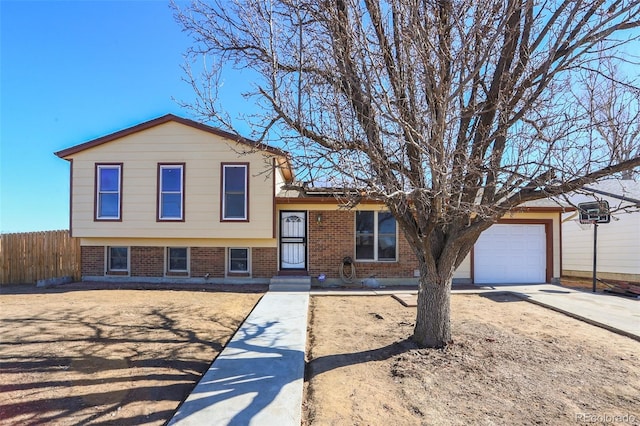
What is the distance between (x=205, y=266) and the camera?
13.2 m

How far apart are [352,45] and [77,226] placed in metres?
11.2

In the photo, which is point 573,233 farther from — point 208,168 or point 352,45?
point 352,45

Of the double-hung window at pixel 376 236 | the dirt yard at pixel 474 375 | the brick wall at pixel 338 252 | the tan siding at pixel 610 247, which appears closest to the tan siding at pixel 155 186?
the brick wall at pixel 338 252

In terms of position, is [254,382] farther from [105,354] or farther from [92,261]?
[92,261]

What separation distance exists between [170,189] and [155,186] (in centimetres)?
45

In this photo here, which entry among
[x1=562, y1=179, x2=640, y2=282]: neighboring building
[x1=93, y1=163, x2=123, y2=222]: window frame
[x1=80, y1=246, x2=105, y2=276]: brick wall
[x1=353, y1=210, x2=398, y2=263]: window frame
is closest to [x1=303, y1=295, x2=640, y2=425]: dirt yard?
[x1=353, y1=210, x2=398, y2=263]: window frame

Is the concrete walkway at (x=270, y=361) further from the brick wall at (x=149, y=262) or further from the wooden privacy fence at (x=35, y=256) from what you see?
the wooden privacy fence at (x=35, y=256)

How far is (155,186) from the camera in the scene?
41.6 ft

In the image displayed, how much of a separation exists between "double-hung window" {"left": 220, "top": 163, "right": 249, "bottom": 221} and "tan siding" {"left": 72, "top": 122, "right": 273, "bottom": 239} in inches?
7.2

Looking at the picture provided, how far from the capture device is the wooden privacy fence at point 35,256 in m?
13.6

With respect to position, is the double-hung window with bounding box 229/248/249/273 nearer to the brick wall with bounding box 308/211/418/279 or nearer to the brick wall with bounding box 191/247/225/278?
the brick wall with bounding box 191/247/225/278

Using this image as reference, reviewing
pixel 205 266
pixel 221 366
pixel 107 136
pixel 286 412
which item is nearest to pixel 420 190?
pixel 286 412

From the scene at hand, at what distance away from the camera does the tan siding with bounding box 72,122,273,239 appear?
12.5 m

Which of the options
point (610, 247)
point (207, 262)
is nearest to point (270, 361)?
point (207, 262)
